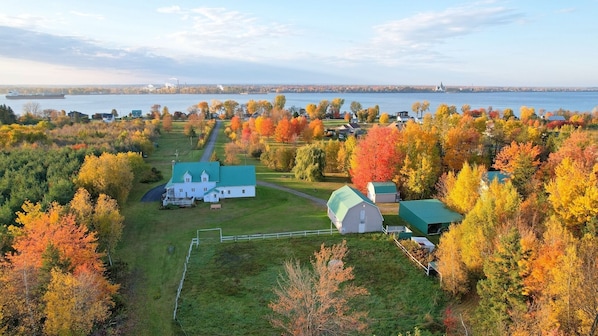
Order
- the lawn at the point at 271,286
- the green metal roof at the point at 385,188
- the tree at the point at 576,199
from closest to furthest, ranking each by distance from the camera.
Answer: the lawn at the point at 271,286
the tree at the point at 576,199
the green metal roof at the point at 385,188

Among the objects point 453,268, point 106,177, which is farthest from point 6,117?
point 453,268

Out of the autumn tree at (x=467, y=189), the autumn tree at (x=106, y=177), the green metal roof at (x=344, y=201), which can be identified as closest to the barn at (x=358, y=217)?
the green metal roof at (x=344, y=201)

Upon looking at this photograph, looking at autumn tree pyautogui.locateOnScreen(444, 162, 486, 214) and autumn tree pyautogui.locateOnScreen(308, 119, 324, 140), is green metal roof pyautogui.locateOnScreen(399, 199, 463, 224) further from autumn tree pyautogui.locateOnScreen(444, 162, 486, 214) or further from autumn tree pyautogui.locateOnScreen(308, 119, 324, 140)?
autumn tree pyautogui.locateOnScreen(308, 119, 324, 140)

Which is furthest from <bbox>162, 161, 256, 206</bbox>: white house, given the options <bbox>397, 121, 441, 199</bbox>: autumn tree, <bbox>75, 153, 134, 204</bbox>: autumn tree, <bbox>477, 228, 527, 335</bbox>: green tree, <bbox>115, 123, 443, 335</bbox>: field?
<bbox>477, 228, 527, 335</bbox>: green tree

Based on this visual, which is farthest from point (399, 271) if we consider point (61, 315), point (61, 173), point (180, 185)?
point (61, 173)

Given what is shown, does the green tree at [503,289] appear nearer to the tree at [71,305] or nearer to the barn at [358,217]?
the barn at [358,217]

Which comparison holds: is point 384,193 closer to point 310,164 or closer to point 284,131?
point 310,164
